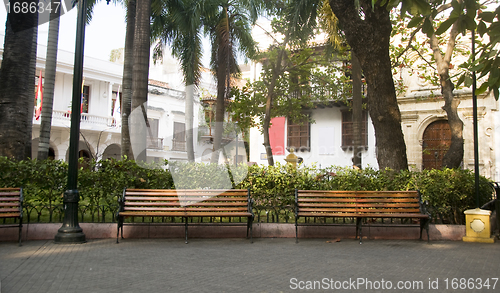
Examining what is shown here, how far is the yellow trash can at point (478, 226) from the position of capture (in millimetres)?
7352

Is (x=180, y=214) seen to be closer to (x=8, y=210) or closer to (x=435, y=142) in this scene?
(x=8, y=210)

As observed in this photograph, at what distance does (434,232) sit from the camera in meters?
7.68

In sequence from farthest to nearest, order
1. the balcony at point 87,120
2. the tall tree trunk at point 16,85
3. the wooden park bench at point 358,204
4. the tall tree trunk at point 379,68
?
1. the balcony at point 87,120
2. the tall tree trunk at point 379,68
3. the tall tree trunk at point 16,85
4. the wooden park bench at point 358,204

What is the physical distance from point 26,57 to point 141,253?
5.58 m

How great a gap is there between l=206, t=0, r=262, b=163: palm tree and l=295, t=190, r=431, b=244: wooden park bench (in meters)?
8.42

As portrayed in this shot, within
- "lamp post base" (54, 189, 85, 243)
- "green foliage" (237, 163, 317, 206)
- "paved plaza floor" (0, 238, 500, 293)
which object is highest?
"green foliage" (237, 163, 317, 206)

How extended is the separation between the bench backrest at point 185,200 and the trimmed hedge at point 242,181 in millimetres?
604

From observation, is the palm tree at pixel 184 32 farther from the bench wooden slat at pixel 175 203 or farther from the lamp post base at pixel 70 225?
the lamp post base at pixel 70 225

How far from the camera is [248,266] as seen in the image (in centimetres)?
539

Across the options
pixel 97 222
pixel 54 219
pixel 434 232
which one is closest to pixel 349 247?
pixel 434 232

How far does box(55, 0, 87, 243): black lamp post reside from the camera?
6.88 m

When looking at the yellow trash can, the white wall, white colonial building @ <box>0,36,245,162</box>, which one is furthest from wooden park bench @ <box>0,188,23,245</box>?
the white wall

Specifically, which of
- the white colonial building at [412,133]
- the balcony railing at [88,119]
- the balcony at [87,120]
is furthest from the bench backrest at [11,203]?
the balcony railing at [88,119]

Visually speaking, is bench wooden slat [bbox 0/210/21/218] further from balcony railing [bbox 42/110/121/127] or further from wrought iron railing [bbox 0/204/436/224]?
balcony railing [bbox 42/110/121/127]
